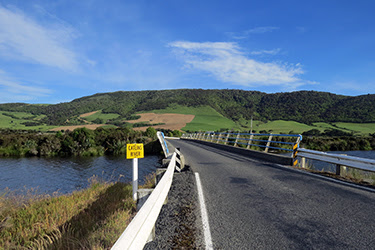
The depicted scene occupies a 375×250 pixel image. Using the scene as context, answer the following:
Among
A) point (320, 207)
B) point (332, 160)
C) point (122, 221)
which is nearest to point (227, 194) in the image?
point (320, 207)

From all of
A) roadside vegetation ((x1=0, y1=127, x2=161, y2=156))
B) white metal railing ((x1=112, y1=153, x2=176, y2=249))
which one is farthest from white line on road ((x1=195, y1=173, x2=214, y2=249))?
roadside vegetation ((x1=0, y1=127, x2=161, y2=156))

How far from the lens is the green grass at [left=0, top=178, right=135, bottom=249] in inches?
164

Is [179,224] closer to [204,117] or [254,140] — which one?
[254,140]

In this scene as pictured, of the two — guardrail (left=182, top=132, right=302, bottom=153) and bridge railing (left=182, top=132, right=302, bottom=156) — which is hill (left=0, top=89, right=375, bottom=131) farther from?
bridge railing (left=182, top=132, right=302, bottom=156)

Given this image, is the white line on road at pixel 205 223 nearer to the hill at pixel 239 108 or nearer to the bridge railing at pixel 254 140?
the bridge railing at pixel 254 140

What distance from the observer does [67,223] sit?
5965 mm

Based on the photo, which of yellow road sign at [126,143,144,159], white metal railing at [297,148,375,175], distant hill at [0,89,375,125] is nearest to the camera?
yellow road sign at [126,143,144,159]

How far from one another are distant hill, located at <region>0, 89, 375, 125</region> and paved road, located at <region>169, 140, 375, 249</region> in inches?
4625

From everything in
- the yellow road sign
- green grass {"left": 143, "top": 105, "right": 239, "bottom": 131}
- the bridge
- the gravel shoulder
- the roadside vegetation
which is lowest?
the roadside vegetation

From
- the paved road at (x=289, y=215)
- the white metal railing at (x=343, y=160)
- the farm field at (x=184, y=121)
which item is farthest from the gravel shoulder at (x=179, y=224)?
the farm field at (x=184, y=121)

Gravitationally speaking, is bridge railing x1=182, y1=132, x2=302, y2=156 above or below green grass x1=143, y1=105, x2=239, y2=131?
below

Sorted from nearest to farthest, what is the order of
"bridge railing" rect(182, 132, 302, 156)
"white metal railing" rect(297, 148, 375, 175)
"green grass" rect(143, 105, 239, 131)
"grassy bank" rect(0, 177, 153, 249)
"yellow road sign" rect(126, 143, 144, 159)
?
"grassy bank" rect(0, 177, 153, 249) → "yellow road sign" rect(126, 143, 144, 159) → "white metal railing" rect(297, 148, 375, 175) → "bridge railing" rect(182, 132, 302, 156) → "green grass" rect(143, 105, 239, 131)

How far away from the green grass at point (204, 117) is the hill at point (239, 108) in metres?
4.92

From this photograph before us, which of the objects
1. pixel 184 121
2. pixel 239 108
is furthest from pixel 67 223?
pixel 239 108
